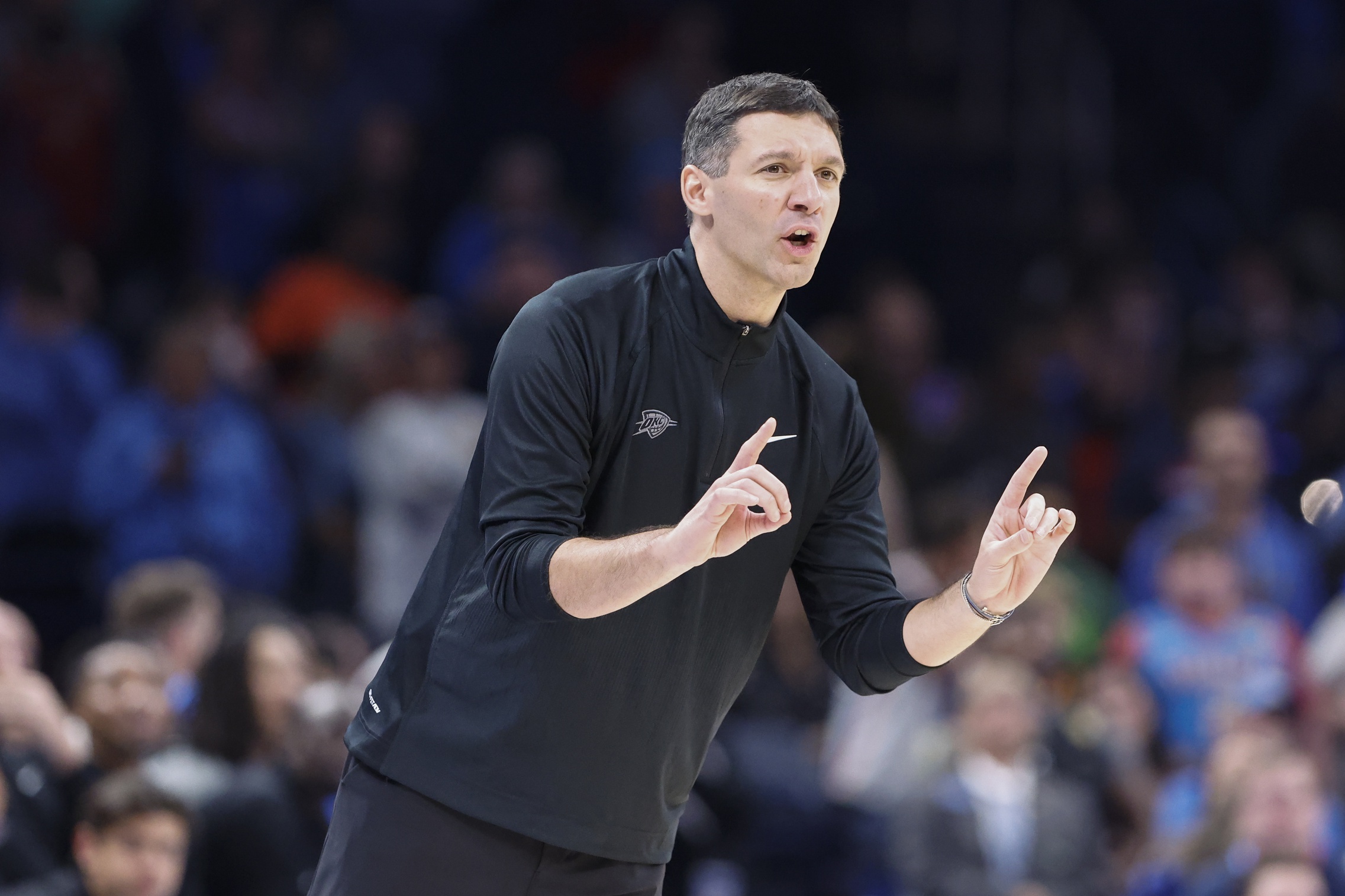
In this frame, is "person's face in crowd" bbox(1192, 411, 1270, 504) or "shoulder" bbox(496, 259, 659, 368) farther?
"person's face in crowd" bbox(1192, 411, 1270, 504)

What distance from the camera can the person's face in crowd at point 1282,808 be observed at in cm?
625

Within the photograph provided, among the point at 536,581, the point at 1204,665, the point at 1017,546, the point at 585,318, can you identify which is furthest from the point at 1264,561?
the point at 536,581

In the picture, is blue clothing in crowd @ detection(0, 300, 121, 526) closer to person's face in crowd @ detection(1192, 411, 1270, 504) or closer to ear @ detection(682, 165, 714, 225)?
person's face in crowd @ detection(1192, 411, 1270, 504)

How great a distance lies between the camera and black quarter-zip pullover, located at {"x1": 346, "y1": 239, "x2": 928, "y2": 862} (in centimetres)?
321

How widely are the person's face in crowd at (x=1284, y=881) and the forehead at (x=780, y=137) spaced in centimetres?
371

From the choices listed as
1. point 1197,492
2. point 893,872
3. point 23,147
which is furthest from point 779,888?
point 23,147

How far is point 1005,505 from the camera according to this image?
329cm

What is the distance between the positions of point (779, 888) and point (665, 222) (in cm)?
381

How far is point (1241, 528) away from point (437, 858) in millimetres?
5890

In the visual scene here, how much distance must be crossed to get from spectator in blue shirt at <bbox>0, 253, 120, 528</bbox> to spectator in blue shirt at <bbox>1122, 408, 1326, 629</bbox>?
4694 millimetres

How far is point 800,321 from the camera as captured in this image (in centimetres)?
1042

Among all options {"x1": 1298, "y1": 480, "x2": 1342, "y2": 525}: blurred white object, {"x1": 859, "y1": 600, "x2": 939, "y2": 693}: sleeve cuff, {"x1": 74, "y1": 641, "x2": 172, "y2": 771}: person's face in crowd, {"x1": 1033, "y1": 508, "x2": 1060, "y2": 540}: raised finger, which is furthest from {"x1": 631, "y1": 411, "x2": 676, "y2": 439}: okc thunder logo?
{"x1": 74, "y1": 641, "x2": 172, "y2": 771}: person's face in crowd

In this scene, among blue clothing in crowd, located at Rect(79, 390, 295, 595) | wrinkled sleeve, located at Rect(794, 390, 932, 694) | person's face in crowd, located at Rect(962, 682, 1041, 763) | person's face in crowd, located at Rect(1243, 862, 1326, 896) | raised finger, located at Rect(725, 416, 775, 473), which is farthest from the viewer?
blue clothing in crowd, located at Rect(79, 390, 295, 595)

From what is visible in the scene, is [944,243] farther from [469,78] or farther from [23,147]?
[23,147]
